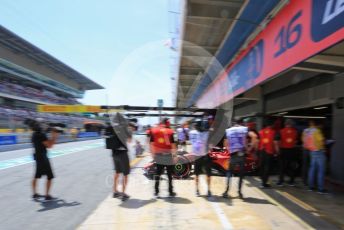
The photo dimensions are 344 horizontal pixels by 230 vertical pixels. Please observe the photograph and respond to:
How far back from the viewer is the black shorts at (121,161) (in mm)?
6852

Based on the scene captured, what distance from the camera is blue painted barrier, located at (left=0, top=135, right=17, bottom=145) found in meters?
21.2

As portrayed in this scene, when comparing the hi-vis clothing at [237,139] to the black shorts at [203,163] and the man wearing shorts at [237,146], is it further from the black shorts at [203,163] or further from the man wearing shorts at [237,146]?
the black shorts at [203,163]

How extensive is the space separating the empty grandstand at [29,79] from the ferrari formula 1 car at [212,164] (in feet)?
108

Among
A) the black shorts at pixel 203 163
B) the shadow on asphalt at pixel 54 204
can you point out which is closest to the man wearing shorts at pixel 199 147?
the black shorts at pixel 203 163

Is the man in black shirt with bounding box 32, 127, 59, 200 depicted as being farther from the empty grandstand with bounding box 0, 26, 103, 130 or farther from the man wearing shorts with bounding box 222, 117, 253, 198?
the empty grandstand with bounding box 0, 26, 103, 130

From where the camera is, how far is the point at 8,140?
21953mm

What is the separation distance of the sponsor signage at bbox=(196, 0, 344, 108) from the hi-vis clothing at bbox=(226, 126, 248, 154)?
138cm

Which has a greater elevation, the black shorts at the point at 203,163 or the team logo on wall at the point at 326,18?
the team logo on wall at the point at 326,18

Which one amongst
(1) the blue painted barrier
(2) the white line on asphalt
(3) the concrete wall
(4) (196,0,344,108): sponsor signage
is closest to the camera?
(4) (196,0,344,108): sponsor signage

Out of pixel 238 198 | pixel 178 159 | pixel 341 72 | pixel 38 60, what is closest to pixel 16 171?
pixel 178 159

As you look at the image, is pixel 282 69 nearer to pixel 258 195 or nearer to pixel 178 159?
pixel 258 195

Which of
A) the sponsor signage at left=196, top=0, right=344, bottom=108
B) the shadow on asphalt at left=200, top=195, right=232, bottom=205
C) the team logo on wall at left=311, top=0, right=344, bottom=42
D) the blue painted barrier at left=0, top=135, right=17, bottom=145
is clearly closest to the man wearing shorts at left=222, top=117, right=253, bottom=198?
the shadow on asphalt at left=200, top=195, right=232, bottom=205

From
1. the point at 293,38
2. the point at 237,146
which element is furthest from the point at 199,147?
the point at 293,38

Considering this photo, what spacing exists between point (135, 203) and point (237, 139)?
2508 millimetres
